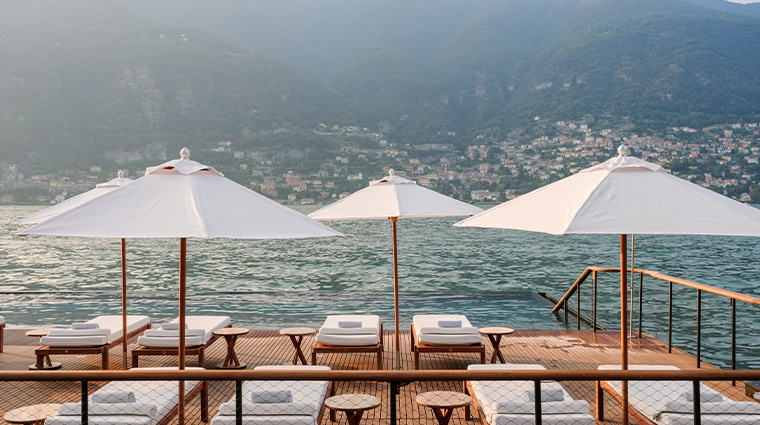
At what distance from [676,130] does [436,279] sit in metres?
47.4

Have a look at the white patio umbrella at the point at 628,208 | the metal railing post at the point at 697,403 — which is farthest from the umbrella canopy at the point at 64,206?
the metal railing post at the point at 697,403

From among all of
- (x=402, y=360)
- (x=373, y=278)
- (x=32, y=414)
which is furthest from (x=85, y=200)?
(x=373, y=278)

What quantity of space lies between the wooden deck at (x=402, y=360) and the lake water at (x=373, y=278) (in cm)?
371

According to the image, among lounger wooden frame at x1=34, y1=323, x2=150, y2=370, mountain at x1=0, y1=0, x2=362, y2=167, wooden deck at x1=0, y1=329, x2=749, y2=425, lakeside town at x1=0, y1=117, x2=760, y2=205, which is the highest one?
mountain at x1=0, y1=0, x2=362, y2=167

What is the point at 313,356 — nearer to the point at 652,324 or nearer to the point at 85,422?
the point at 85,422

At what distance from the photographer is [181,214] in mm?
3467

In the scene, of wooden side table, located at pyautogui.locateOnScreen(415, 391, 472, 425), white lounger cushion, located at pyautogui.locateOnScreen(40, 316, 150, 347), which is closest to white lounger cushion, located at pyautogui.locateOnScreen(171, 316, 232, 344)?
white lounger cushion, located at pyautogui.locateOnScreen(40, 316, 150, 347)

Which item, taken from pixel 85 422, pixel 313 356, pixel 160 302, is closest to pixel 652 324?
pixel 313 356

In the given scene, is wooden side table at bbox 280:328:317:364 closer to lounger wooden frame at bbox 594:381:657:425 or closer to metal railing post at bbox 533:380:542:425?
lounger wooden frame at bbox 594:381:657:425

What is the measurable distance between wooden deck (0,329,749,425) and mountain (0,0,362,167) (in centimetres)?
5475

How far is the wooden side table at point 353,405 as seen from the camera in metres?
3.96

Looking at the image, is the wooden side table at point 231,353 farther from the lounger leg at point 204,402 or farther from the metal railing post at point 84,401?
the metal railing post at point 84,401

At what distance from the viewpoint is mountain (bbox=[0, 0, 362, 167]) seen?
58000 millimetres

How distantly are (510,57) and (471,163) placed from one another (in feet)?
126
